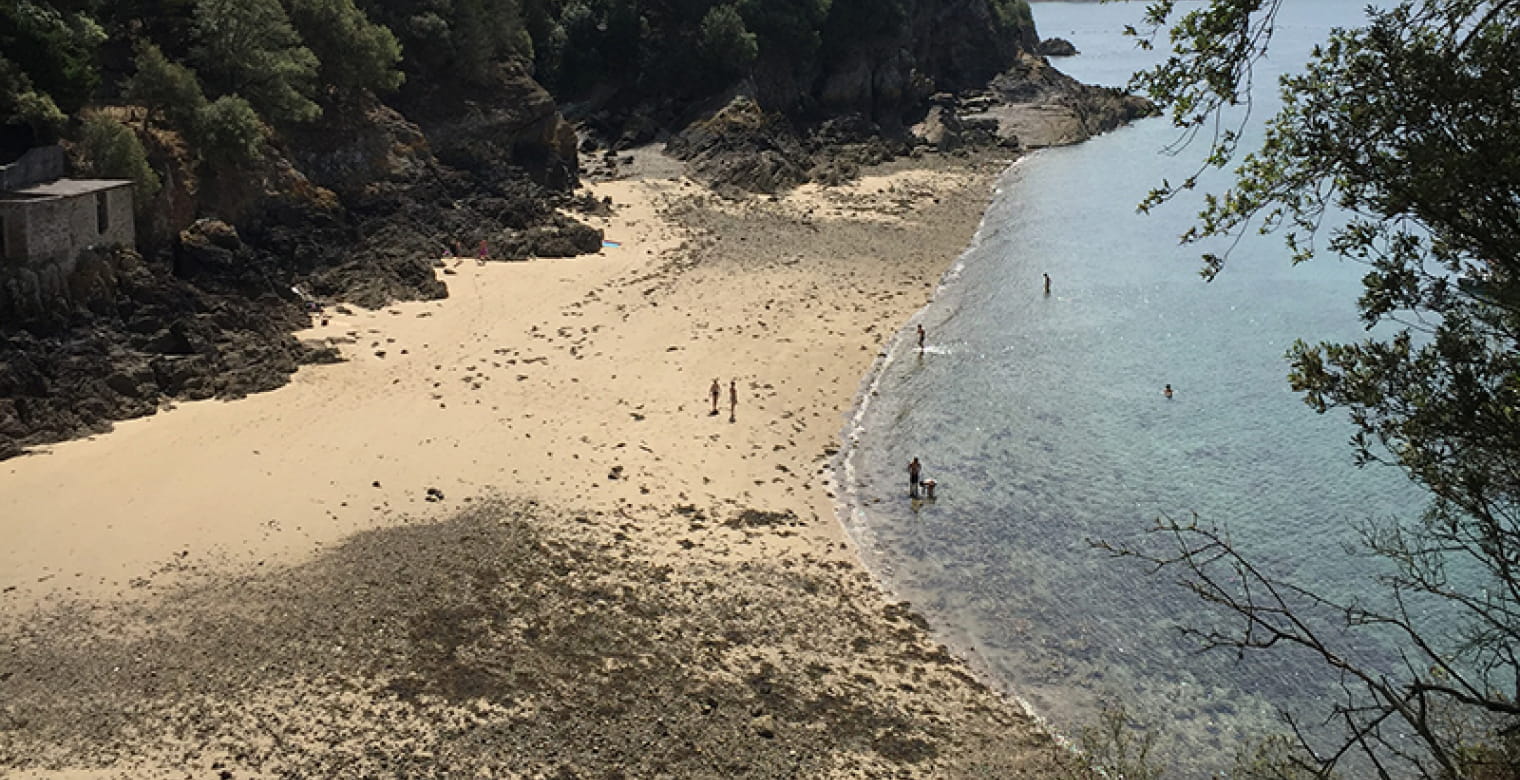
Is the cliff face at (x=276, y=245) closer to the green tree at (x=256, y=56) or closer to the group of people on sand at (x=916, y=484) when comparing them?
the green tree at (x=256, y=56)

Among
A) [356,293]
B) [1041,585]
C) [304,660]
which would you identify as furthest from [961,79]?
[304,660]

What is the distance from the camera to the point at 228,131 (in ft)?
108

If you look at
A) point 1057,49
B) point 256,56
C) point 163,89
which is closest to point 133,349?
point 163,89

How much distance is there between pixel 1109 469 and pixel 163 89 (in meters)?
26.8

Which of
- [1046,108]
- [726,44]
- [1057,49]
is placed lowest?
[1046,108]

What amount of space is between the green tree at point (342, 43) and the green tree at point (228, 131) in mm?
6818

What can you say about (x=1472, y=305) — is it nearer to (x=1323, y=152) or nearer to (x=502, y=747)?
(x=1323, y=152)

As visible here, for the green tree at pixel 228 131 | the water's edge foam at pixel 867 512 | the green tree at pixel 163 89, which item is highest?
the green tree at pixel 163 89

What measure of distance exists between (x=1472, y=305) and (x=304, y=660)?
15.8 m

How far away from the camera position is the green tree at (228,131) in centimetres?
3247

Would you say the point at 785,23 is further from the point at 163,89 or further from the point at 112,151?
the point at 112,151

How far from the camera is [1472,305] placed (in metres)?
8.06

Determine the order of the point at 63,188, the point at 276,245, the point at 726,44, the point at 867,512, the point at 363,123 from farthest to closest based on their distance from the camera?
the point at 726,44, the point at 363,123, the point at 276,245, the point at 63,188, the point at 867,512

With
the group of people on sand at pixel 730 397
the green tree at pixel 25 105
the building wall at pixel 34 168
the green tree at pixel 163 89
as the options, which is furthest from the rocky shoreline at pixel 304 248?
the group of people on sand at pixel 730 397
